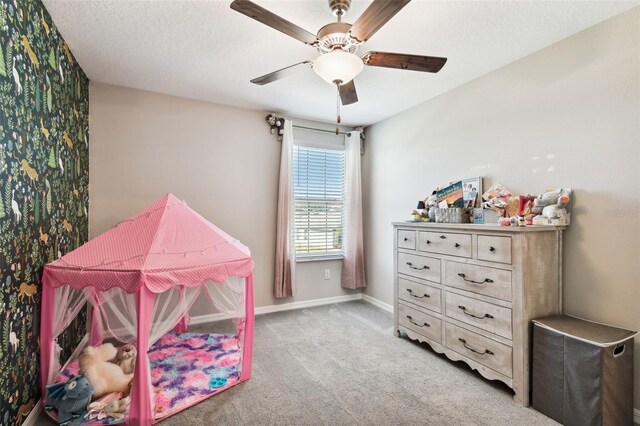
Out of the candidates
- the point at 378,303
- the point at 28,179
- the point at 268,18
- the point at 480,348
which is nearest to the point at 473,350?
the point at 480,348

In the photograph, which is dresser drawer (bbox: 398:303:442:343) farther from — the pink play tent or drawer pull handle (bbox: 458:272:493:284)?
the pink play tent

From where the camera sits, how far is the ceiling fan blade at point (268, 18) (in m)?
1.48

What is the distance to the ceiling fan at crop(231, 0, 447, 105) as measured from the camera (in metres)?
1.51

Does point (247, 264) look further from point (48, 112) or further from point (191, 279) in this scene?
point (48, 112)

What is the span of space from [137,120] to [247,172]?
1.28m

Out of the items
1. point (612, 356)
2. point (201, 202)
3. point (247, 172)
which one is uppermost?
point (247, 172)

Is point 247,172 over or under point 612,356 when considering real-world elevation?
over

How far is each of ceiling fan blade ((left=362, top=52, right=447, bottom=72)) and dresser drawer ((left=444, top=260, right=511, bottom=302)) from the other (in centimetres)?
150

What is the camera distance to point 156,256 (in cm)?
203

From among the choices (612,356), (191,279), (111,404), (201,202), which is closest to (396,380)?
(612,356)

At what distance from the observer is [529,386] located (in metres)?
2.10

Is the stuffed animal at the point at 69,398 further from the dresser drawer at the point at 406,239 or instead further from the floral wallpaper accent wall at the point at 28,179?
→ the dresser drawer at the point at 406,239

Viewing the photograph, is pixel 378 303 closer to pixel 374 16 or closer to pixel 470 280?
pixel 470 280

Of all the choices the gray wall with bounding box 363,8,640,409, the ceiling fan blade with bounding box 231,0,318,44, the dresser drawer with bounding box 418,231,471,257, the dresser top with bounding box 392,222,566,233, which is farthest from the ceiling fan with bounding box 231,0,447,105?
the dresser drawer with bounding box 418,231,471,257
